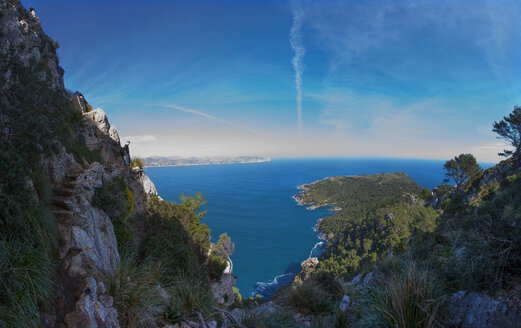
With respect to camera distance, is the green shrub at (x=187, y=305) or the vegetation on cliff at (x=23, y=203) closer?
the vegetation on cliff at (x=23, y=203)

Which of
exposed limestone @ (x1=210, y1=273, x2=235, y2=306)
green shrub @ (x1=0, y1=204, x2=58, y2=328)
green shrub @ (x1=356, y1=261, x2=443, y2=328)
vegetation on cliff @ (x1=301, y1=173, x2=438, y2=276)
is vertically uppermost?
green shrub @ (x1=0, y1=204, x2=58, y2=328)

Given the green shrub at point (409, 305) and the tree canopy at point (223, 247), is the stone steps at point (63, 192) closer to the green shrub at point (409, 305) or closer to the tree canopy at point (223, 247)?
the green shrub at point (409, 305)

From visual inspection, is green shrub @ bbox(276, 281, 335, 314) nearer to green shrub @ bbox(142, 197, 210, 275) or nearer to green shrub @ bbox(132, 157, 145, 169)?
green shrub @ bbox(142, 197, 210, 275)

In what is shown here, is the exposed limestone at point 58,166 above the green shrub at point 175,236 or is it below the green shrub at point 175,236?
above

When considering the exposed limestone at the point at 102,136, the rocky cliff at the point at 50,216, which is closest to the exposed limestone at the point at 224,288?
the exposed limestone at the point at 102,136

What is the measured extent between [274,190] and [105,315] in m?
126

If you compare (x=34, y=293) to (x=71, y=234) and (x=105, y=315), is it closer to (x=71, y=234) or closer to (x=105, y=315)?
(x=105, y=315)

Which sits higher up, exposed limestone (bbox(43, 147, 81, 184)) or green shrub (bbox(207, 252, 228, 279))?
exposed limestone (bbox(43, 147, 81, 184))

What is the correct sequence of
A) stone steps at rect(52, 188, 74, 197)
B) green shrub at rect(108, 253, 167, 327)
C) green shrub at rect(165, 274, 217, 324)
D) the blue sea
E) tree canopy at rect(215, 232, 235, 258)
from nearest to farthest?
green shrub at rect(108, 253, 167, 327) < green shrub at rect(165, 274, 217, 324) < stone steps at rect(52, 188, 74, 197) < tree canopy at rect(215, 232, 235, 258) < the blue sea

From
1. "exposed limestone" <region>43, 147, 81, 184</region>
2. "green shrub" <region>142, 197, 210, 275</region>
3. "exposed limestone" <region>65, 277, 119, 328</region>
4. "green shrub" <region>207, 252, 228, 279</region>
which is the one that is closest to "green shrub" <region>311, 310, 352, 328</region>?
"exposed limestone" <region>65, 277, 119, 328</region>

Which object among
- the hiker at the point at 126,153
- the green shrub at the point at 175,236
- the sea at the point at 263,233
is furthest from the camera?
the sea at the point at 263,233

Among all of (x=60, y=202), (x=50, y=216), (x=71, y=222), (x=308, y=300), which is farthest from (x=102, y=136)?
(x=308, y=300)

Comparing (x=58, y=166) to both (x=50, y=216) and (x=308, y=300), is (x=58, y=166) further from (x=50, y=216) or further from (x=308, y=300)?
(x=308, y=300)

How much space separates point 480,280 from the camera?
2.54m
